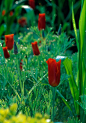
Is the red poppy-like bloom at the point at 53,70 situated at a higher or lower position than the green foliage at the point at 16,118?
higher

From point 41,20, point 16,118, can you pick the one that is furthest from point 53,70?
point 41,20

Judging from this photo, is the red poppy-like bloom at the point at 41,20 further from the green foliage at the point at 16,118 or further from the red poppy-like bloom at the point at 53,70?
the green foliage at the point at 16,118

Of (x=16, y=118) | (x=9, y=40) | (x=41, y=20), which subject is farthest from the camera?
(x=41, y=20)

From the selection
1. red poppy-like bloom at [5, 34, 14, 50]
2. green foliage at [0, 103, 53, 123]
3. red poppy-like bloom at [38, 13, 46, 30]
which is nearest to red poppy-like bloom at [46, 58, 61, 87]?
green foliage at [0, 103, 53, 123]

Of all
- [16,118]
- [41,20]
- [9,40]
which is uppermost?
[41,20]

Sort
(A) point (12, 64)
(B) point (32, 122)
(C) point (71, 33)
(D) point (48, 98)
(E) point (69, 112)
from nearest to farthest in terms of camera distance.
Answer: (B) point (32, 122)
(D) point (48, 98)
(E) point (69, 112)
(A) point (12, 64)
(C) point (71, 33)

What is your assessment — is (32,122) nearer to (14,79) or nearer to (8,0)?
(14,79)

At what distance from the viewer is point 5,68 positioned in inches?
51.3

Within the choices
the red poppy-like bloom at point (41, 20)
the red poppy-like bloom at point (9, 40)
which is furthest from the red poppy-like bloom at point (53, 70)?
the red poppy-like bloom at point (41, 20)

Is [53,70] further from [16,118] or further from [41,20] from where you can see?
[41,20]

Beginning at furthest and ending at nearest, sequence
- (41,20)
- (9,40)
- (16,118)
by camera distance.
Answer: (41,20) < (9,40) < (16,118)

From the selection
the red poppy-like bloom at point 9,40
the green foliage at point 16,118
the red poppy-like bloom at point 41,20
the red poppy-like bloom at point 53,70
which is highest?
the red poppy-like bloom at point 41,20

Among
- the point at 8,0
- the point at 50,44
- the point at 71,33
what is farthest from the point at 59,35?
the point at 8,0

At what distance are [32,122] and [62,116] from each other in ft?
2.39
